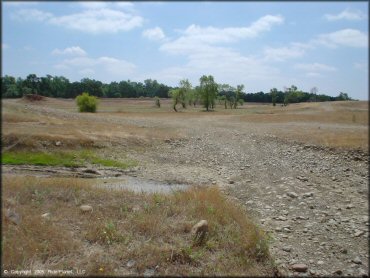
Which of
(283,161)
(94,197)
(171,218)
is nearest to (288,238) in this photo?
(171,218)

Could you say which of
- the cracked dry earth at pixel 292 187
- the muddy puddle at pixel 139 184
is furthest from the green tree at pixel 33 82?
the muddy puddle at pixel 139 184

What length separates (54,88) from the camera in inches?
1101

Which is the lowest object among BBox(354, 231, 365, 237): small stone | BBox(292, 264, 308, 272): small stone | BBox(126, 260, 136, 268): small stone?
BBox(292, 264, 308, 272): small stone

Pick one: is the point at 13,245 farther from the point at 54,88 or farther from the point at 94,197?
the point at 54,88

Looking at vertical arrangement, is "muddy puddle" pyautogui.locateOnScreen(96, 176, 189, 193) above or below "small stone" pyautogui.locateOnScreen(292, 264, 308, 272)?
below

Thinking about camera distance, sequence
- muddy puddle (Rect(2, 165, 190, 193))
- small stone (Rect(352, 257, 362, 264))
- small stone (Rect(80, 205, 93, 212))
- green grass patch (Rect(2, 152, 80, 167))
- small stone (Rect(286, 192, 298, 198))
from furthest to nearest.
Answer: green grass patch (Rect(2, 152, 80, 167)) → muddy puddle (Rect(2, 165, 190, 193)) → small stone (Rect(286, 192, 298, 198)) → small stone (Rect(80, 205, 93, 212)) → small stone (Rect(352, 257, 362, 264))

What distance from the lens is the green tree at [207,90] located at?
70.2 m

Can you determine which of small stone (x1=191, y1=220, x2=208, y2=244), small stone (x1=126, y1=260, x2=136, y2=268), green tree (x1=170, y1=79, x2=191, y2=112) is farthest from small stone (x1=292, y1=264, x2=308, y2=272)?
green tree (x1=170, y1=79, x2=191, y2=112)

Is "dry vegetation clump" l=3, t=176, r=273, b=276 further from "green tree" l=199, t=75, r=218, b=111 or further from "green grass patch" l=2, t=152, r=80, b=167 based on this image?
"green tree" l=199, t=75, r=218, b=111

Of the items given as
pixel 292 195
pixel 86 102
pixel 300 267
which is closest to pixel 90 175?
pixel 292 195

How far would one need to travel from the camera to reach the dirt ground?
23.9 ft

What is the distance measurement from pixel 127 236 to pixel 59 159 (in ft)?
40.1

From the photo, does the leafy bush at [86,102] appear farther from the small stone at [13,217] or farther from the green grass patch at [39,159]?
the small stone at [13,217]

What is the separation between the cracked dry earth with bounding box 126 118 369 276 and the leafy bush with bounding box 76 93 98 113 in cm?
1774
